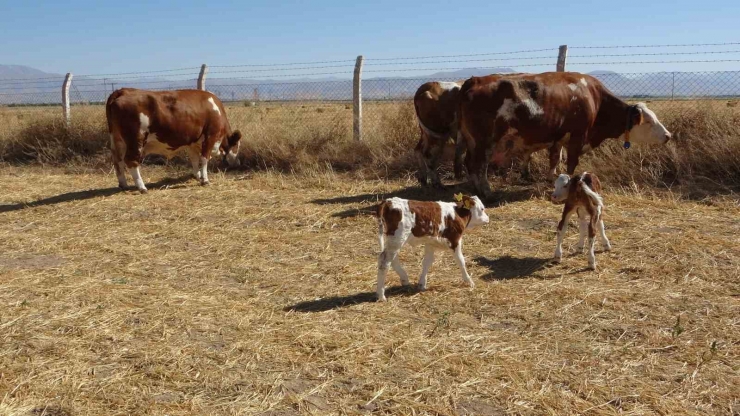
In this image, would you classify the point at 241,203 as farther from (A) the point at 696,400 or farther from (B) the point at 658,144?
(A) the point at 696,400

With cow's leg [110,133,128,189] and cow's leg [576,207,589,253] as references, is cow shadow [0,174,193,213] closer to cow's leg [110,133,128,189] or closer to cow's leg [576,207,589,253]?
cow's leg [110,133,128,189]

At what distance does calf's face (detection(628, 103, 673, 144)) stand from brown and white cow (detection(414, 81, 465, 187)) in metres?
2.47

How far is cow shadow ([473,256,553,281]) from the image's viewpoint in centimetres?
629

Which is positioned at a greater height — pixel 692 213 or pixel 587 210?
pixel 587 210

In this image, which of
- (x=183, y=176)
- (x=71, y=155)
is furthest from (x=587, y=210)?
(x=71, y=155)

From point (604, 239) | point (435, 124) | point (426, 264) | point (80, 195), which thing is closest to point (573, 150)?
point (435, 124)

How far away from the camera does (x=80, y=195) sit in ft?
34.8

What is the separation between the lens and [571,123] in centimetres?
956

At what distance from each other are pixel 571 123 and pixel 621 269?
3.70 meters

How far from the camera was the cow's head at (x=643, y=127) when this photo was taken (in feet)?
31.7

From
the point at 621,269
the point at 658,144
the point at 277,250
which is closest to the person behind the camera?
the point at 621,269

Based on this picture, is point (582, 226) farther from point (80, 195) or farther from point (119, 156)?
point (80, 195)

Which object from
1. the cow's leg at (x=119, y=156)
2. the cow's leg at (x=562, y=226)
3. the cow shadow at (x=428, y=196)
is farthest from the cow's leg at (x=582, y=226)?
the cow's leg at (x=119, y=156)

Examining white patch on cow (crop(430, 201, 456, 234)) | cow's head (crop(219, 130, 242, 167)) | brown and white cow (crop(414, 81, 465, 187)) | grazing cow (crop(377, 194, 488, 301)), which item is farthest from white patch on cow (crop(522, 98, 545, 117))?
cow's head (crop(219, 130, 242, 167))
